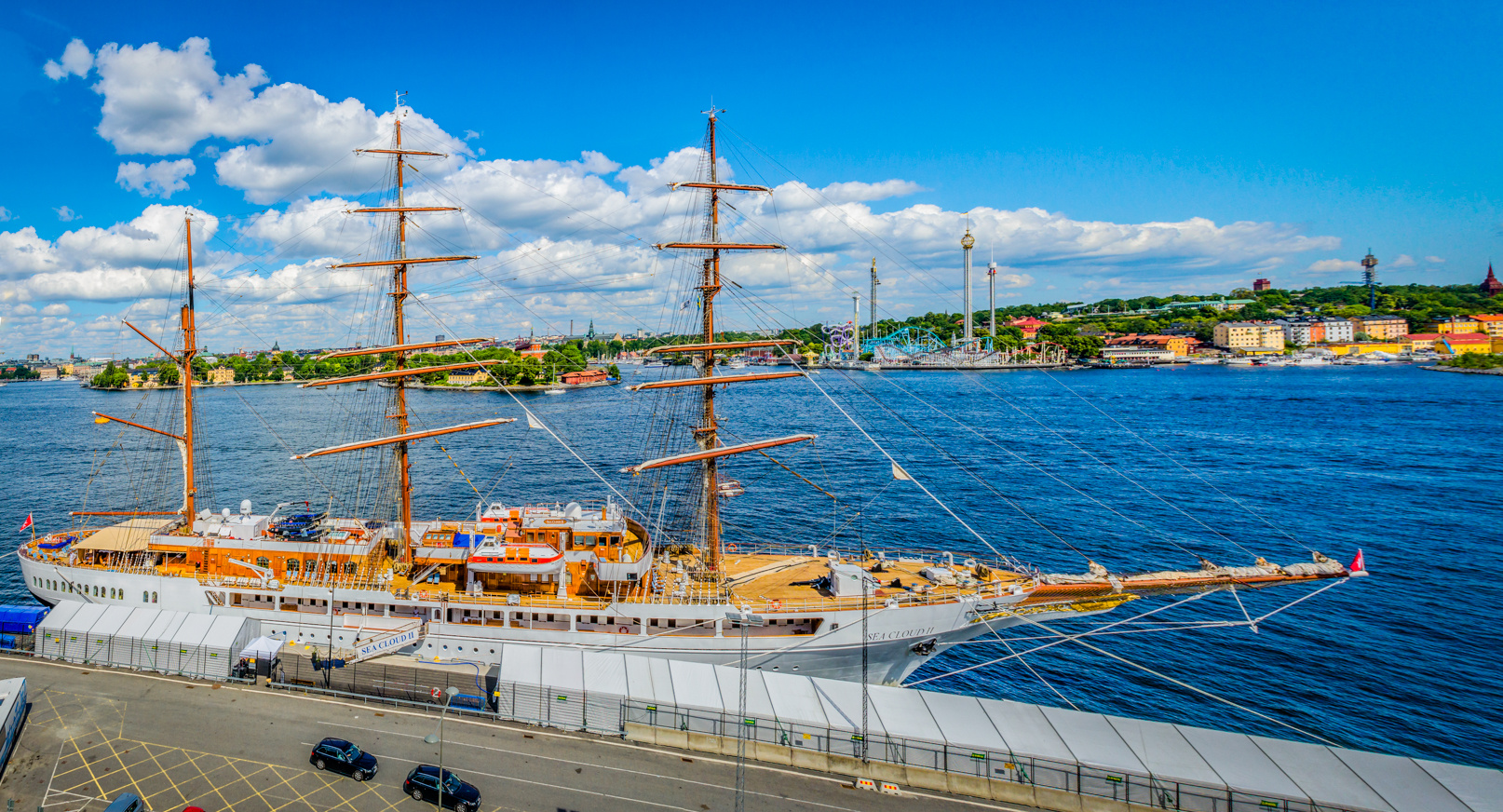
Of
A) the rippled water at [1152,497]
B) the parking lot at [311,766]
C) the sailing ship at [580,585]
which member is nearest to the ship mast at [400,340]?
the sailing ship at [580,585]

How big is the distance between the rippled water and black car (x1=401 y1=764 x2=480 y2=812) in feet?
76.6

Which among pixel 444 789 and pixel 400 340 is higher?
pixel 400 340

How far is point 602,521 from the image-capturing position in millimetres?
32812

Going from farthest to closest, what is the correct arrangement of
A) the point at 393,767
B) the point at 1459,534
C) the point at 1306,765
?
1. the point at 1459,534
2. the point at 393,767
3. the point at 1306,765

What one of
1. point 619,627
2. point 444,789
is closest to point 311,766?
point 444,789

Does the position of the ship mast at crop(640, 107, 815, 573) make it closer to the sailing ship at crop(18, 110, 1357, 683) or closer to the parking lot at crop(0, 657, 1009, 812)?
the sailing ship at crop(18, 110, 1357, 683)

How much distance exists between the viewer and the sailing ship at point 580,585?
30.4 metres

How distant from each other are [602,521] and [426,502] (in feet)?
141

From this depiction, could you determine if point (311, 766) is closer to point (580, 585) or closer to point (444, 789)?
point (444, 789)

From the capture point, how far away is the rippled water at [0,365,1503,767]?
111 feet

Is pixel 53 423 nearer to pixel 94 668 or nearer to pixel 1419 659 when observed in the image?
pixel 94 668

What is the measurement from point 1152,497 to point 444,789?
6858cm

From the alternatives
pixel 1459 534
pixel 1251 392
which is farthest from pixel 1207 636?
pixel 1251 392

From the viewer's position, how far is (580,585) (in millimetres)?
32375
